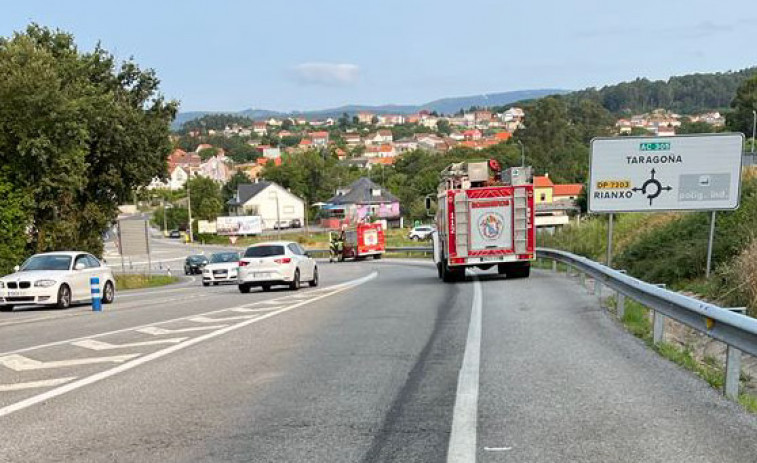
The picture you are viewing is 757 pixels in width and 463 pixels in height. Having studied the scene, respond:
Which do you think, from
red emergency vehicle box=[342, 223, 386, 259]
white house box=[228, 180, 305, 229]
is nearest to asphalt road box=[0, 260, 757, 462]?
red emergency vehicle box=[342, 223, 386, 259]

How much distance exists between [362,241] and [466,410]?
173 feet

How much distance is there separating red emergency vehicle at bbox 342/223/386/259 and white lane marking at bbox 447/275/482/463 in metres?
48.1

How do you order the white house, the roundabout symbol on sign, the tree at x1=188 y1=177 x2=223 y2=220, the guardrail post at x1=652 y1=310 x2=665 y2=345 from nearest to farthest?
the guardrail post at x1=652 y1=310 x2=665 y2=345, the roundabout symbol on sign, the tree at x1=188 y1=177 x2=223 y2=220, the white house

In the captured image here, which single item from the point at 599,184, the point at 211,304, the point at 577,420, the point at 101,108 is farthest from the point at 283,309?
A: the point at 101,108

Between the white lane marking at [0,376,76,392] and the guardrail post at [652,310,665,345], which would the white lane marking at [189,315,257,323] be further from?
the guardrail post at [652,310,665,345]

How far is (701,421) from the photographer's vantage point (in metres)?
6.26

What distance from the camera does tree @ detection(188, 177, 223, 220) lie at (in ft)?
435

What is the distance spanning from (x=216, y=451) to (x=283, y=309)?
36.0 feet

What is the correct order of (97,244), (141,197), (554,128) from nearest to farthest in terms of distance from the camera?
(97,244)
(141,197)
(554,128)

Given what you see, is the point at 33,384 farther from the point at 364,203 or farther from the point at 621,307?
the point at 364,203

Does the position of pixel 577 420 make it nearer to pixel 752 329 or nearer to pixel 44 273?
pixel 752 329

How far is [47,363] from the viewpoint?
1008 cm

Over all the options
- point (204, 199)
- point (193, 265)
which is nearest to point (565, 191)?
point (204, 199)

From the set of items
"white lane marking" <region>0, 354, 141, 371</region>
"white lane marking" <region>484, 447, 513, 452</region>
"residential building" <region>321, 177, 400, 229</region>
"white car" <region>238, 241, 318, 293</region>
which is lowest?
"residential building" <region>321, 177, 400, 229</region>
